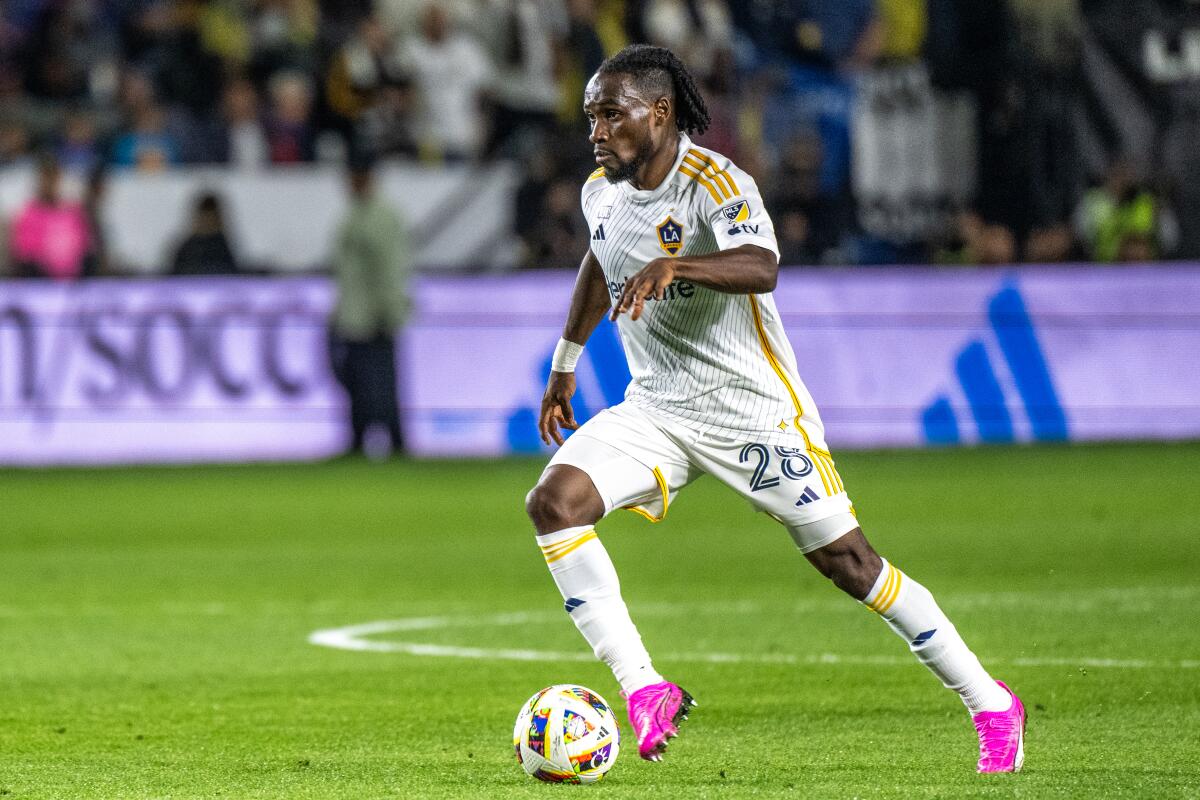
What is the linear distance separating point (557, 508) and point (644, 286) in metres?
0.75

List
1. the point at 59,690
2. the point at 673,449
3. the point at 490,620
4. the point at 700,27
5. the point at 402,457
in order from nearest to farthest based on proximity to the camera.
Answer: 1. the point at 673,449
2. the point at 59,690
3. the point at 490,620
4. the point at 402,457
5. the point at 700,27

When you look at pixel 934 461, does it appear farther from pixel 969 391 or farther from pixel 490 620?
pixel 490 620

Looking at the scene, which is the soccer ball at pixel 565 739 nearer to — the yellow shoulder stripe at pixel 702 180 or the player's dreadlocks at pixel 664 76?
the yellow shoulder stripe at pixel 702 180

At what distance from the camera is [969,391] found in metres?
17.2

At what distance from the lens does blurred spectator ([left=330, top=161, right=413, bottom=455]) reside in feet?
57.4

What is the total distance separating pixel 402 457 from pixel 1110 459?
5696 millimetres

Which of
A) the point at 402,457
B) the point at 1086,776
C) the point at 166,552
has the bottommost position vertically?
the point at 402,457

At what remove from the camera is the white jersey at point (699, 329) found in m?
5.98

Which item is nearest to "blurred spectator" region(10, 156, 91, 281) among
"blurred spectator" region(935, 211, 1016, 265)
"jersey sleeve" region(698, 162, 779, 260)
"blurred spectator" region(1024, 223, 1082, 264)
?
"blurred spectator" region(935, 211, 1016, 265)

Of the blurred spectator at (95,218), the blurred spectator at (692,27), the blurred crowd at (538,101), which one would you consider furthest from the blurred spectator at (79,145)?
the blurred spectator at (692,27)

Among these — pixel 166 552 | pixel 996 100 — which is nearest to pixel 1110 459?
pixel 996 100

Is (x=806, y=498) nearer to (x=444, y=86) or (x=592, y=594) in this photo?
(x=592, y=594)

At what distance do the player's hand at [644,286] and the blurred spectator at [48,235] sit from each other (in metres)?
13.9

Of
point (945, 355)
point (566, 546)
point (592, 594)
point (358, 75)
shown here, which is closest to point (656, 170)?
point (566, 546)
